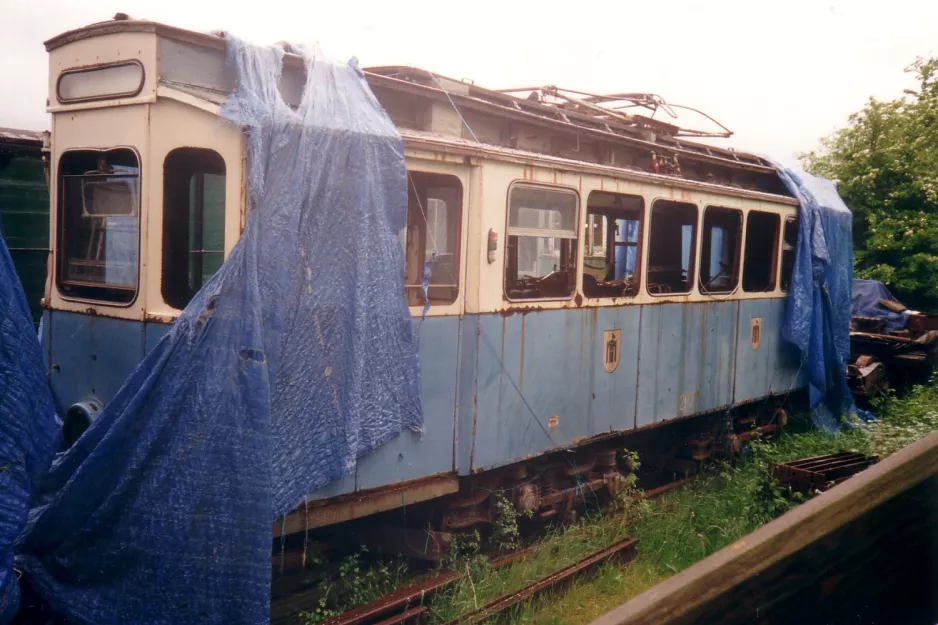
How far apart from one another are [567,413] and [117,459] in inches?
136

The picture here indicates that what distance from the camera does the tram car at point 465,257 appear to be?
14.7 feet

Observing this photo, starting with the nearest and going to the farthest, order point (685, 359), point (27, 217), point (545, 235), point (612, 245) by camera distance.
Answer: point (545, 235) → point (612, 245) → point (685, 359) → point (27, 217)

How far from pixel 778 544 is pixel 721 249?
754cm

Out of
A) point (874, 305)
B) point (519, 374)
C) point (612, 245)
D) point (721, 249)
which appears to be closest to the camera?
point (519, 374)

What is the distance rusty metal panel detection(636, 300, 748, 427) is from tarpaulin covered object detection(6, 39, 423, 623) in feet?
11.8

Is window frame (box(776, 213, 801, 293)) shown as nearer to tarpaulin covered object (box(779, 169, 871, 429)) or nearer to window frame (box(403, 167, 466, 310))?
tarpaulin covered object (box(779, 169, 871, 429))

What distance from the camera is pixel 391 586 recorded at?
17.9 feet

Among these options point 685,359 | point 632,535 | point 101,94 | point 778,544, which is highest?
point 101,94

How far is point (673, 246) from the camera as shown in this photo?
8.12 meters

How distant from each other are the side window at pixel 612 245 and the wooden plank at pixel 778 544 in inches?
191

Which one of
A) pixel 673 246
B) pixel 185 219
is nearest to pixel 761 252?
pixel 673 246

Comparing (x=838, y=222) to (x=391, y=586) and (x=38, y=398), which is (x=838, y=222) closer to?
(x=391, y=586)

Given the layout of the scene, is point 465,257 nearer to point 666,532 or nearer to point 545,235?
point 545,235

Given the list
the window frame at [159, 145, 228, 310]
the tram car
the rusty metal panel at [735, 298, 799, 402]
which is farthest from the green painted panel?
the rusty metal panel at [735, 298, 799, 402]
